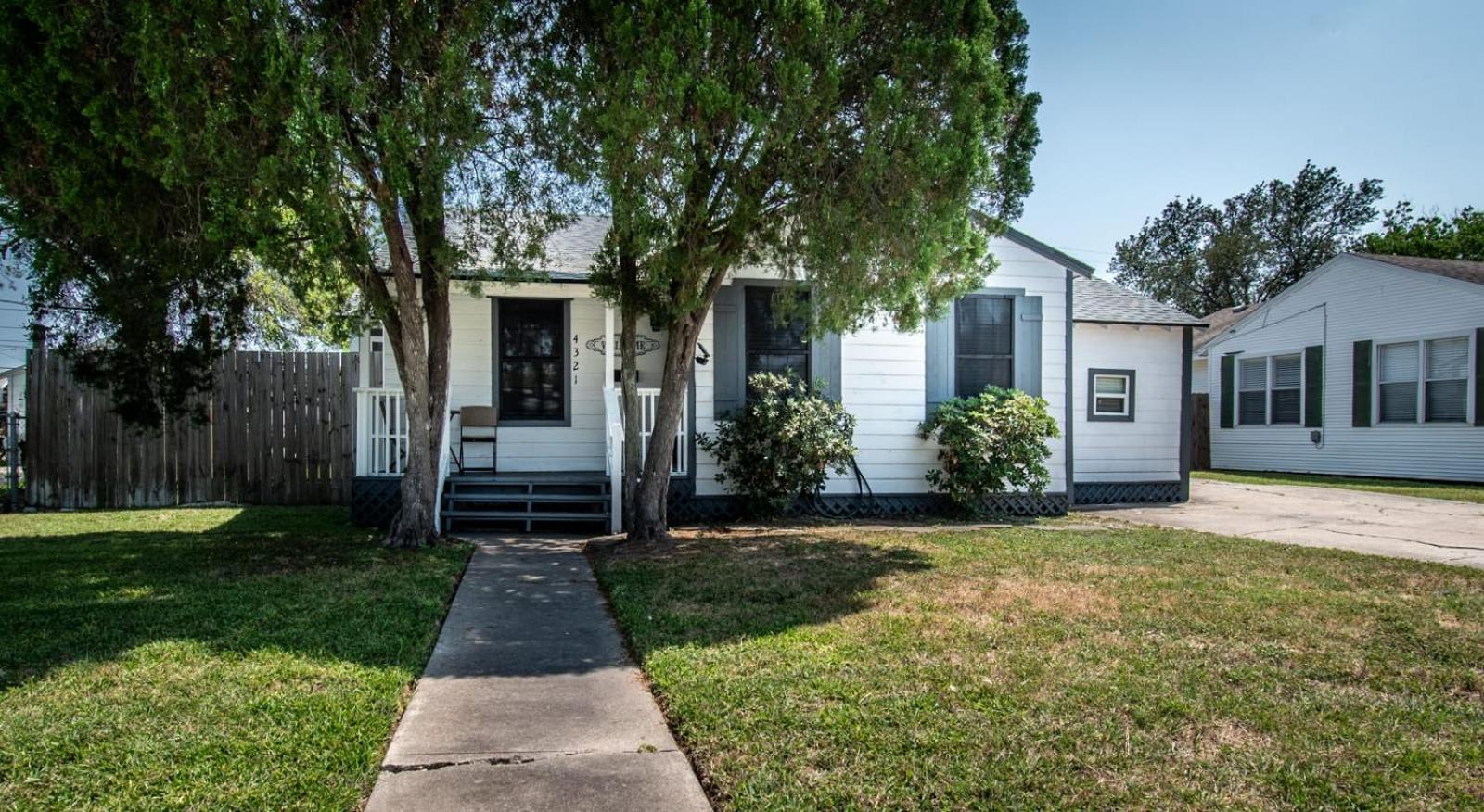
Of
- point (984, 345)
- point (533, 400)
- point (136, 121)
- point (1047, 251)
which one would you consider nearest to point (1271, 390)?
point (1047, 251)

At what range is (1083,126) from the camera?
43.2ft

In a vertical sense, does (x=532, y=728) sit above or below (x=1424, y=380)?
below

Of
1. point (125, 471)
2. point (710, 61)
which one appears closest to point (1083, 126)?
point (710, 61)

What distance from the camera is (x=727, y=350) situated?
10453 mm

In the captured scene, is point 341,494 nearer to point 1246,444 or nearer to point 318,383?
point 318,383

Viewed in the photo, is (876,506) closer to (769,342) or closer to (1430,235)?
(769,342)

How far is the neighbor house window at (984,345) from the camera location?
36.6 ft

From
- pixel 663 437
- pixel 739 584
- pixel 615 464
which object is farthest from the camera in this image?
pixel 615 464

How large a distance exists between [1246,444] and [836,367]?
44.6 ft

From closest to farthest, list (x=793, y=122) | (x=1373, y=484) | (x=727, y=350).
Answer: (x=793, y=122) → (x=727, y=350) → (x=1373, y=484)

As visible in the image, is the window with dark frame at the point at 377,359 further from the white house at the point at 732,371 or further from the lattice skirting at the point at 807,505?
the lattice skirting at the point at 807,505

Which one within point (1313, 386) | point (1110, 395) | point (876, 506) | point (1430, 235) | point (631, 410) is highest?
point (1430, 235)

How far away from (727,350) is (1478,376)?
13.5 m

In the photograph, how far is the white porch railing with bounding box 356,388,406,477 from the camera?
9.74 m
